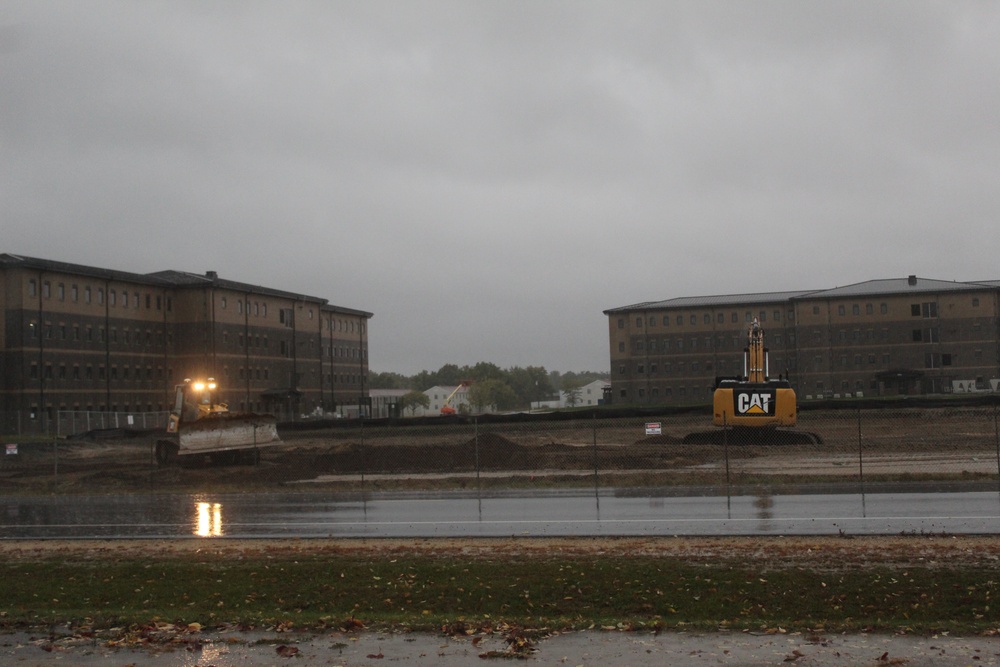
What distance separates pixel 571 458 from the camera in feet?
132

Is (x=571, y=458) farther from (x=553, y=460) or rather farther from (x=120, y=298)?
(x=120, y=298)

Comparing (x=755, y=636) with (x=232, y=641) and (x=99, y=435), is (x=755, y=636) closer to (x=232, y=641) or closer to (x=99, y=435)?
(x=232, y=641)

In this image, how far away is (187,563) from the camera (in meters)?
16.9

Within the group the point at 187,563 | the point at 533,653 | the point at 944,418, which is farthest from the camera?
the point at 944,418

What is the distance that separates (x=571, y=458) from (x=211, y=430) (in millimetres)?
14319

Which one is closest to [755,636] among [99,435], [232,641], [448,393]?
[232,641]

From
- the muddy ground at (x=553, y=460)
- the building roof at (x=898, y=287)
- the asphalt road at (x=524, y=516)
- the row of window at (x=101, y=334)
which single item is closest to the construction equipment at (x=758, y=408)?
the muddy ground at (x=553, y=460)

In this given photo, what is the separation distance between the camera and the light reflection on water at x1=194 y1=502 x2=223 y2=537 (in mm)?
21188

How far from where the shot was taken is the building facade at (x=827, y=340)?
325 ft

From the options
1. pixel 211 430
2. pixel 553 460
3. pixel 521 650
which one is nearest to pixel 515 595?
pixel 521 650

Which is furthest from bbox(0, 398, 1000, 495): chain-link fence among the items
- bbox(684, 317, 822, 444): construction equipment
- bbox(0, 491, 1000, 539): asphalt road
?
bbox(0, 491, 1000, 539): asphalt road

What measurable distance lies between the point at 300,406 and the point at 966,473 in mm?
77392

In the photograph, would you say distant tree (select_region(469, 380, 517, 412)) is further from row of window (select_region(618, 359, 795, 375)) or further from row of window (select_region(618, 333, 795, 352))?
row of window (select_region(618, 333, 795, 352))

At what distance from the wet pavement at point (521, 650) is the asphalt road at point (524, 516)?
7.98 m
